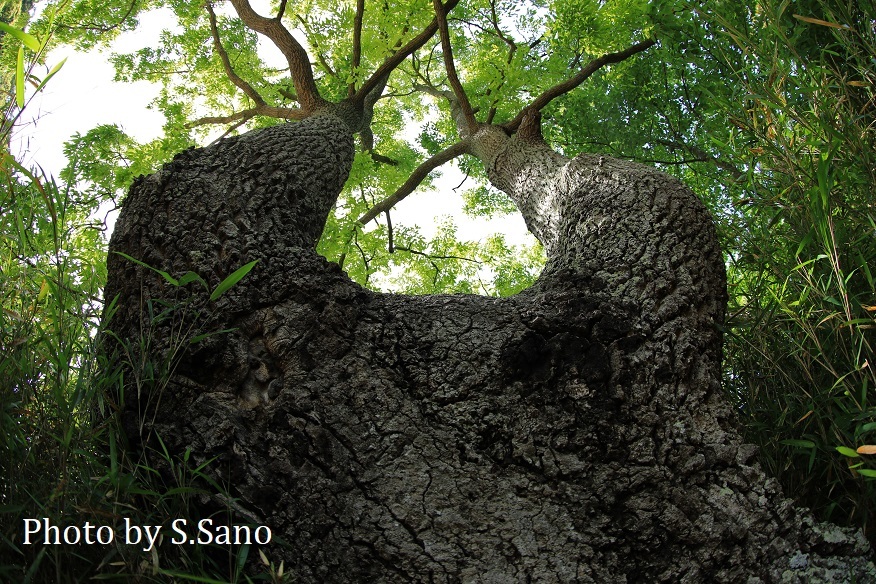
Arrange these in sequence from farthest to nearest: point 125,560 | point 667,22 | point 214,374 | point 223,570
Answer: point 667,22 < point 214,374 < point 223,570 < point 125,560

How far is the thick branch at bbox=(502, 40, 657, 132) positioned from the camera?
194 inches

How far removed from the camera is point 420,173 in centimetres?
577

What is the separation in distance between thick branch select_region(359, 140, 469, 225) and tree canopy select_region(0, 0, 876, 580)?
19 millimetres

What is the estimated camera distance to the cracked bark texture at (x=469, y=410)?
163 centimetres

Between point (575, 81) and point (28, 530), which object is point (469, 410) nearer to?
point (28, 530)

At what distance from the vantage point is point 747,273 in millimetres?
2533

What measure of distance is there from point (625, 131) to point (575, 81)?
3.28ft

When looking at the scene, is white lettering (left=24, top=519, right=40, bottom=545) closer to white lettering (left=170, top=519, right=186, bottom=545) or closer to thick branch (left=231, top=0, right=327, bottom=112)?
white lettering (left=170, top=519, right=186, bottom=545)

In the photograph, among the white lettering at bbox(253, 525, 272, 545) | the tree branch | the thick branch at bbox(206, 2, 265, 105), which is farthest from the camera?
the thick branch at bbox(206, 2, 265, 105)

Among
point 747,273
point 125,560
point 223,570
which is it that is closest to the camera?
point 125,560

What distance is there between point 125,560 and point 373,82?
434cm

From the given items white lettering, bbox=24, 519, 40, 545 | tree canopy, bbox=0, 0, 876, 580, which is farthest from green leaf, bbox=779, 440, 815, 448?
white lettering, bbox=24, 519, 40, 545

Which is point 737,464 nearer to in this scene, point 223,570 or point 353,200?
point 223,570

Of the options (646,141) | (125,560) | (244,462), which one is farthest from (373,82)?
(125,560)
